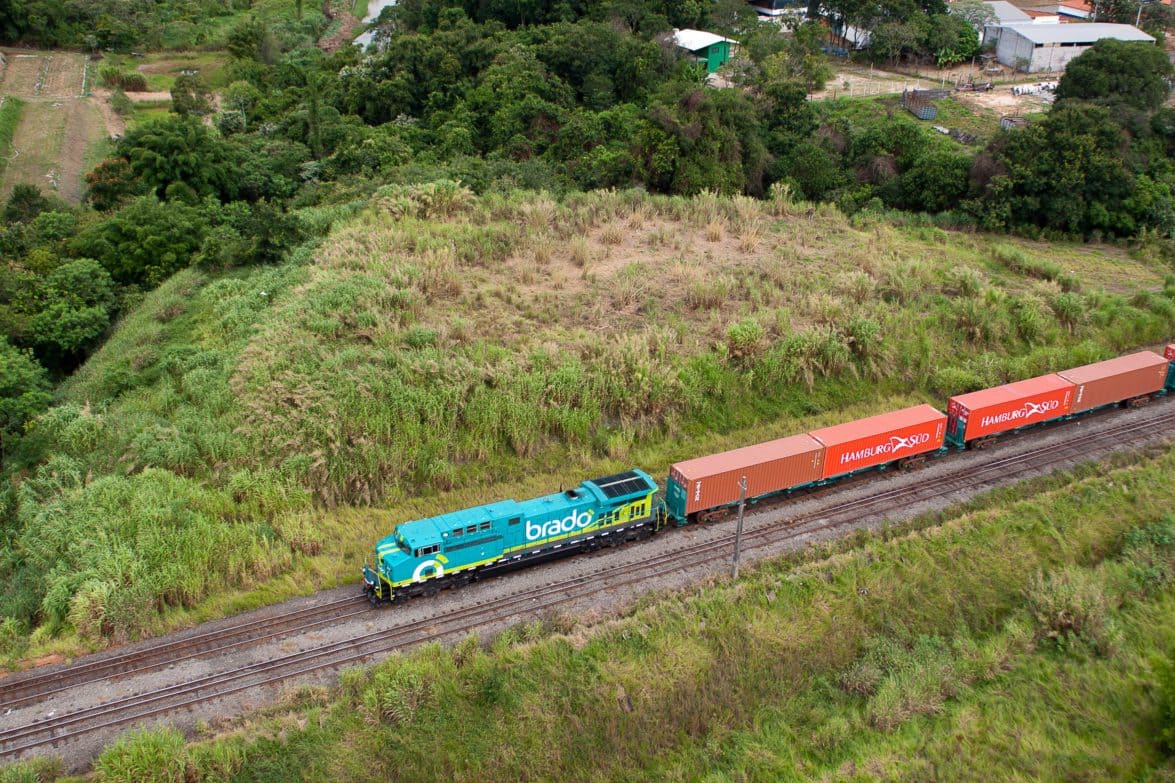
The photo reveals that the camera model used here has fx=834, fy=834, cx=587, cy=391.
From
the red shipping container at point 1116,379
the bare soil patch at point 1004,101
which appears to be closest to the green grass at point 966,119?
the bare soil patch at point 1004,101

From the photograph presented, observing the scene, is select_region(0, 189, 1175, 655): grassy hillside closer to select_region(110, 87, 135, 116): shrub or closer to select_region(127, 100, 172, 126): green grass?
select_region(127, 100, 172, 126): green grass

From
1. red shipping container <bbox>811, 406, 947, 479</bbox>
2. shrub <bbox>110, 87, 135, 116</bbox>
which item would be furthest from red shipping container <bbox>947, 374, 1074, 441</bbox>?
shrub <bbox>110, 87, 135, 116</bbox>

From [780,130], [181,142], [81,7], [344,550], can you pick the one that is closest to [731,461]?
[344,550]

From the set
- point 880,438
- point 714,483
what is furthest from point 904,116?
point 714,483

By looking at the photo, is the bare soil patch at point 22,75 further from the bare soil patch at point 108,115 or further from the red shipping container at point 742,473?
the red shipping container at point 742,473

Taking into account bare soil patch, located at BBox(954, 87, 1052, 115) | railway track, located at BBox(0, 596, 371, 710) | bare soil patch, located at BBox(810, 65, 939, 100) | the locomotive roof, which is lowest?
railway track, located at BBox(0, 596, 371, 710)

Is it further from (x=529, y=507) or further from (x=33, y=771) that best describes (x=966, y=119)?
(x=33, y=771)
